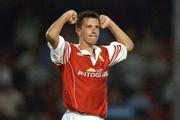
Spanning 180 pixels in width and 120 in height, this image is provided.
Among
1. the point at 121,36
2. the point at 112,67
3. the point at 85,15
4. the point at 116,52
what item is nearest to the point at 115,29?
the point at 121,36

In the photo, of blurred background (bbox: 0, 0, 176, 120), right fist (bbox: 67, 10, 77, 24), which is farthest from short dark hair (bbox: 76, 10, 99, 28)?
blurred background (bbox: 0, 0, 176, 120)

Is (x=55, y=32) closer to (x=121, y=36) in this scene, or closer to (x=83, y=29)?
(x=83, y=29)

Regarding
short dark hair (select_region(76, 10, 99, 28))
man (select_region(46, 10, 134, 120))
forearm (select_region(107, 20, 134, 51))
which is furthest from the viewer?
forearm (select_region(107, 20, 134, 51))

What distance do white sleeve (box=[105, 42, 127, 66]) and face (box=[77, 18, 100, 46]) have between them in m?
0.30

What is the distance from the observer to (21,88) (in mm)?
12680

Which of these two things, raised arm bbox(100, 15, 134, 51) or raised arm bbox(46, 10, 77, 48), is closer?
raised arm bbox(46, 10, 77, 48)

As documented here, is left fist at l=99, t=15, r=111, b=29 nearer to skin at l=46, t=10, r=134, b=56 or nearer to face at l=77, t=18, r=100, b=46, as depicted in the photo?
skin at l=46, t=10, r=134, b=56

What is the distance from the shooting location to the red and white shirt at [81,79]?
770cm

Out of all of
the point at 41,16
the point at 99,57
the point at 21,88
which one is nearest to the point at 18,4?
the point at 41,16

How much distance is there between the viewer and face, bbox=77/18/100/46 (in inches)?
305

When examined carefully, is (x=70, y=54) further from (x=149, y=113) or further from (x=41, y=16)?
(x=41, y=16)

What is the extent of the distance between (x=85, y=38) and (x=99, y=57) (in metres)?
0.22

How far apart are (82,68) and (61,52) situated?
0.73 feet

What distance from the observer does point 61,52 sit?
770 cm
